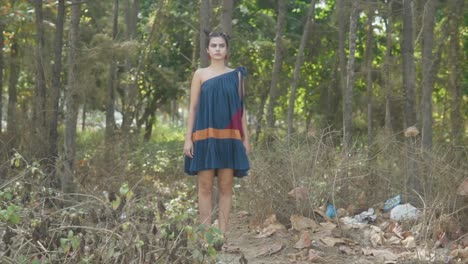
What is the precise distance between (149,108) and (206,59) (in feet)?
62.5

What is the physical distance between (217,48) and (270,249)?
184 centimetres

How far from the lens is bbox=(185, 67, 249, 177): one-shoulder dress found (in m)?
6.45

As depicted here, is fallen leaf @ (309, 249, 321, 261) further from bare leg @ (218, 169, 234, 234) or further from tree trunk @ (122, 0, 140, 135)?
tree trunk @ (122, 0, 140, 135)

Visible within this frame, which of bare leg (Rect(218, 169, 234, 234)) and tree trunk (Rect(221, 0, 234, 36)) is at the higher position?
tree trunk (Rect(221, 0, 234, 36))

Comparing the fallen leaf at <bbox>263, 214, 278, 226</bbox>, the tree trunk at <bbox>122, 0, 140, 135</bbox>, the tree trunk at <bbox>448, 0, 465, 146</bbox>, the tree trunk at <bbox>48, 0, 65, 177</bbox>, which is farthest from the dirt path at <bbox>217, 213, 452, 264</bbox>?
the tree trunk at <bbox>122, 0, 140, 135</bbox>

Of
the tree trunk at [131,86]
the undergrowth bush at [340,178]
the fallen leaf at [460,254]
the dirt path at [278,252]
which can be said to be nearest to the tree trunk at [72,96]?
the undergrowth bush at [340,178]

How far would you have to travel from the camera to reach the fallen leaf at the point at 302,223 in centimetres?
743

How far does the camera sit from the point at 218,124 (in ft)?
21.2

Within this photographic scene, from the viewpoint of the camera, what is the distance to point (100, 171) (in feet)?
38.4

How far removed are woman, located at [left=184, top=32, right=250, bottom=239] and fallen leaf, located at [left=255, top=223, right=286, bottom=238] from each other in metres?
1.03

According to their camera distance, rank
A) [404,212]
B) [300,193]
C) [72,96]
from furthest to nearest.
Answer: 1. [72,96]
2. [404,212]
3. [300,193]

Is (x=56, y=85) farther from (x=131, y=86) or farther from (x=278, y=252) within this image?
(x=131, y=86)

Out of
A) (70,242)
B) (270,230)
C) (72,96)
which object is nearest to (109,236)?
(70,242)

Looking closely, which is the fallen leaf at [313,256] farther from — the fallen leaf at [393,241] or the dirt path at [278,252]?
the fallen leaf at [393,241]
